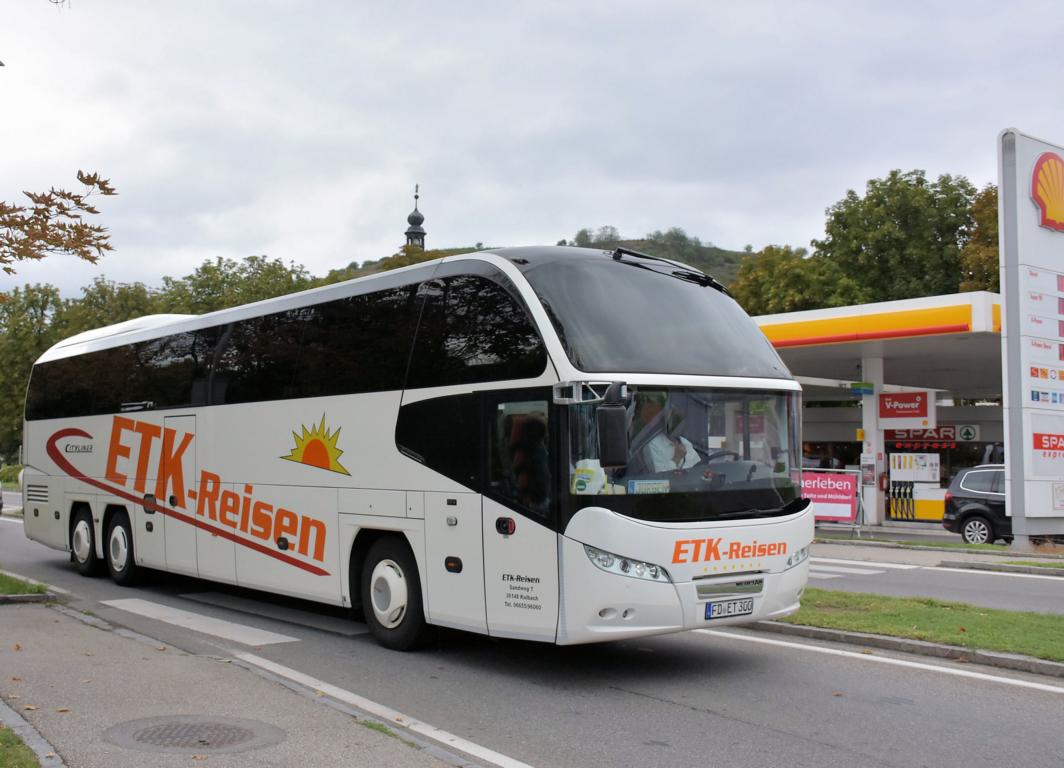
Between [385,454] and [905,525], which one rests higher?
[385,454]

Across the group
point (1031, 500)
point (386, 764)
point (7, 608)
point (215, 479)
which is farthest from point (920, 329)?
point (386, 764)

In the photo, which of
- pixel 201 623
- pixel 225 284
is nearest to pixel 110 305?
pixel 225 284

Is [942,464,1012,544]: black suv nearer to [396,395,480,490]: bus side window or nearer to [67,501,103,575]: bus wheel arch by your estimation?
[396,395,480,490]: bus side window

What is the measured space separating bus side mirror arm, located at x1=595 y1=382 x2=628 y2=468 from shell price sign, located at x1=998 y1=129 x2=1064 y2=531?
15.5 meters

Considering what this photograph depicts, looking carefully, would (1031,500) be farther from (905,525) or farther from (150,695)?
(150,695)

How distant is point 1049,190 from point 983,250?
25.9 meters

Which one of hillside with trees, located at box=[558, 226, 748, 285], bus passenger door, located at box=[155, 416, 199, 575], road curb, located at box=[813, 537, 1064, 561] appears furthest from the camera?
hillside with trees, located at box=[558, 226, 748, 285]

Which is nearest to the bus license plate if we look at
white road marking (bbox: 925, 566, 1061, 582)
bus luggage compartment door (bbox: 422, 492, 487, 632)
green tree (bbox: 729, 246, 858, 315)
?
bus luggage compartment door (bbox: 422, 492, 487, 632)

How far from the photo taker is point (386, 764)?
5.68 meters

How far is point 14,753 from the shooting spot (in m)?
5.55

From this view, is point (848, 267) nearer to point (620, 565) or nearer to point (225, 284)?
point (225, 284)

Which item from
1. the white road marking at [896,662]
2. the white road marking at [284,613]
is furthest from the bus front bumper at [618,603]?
the white road marking at [284,613]

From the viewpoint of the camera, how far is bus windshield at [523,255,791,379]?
26.5 feet

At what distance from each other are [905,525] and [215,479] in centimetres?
2446
